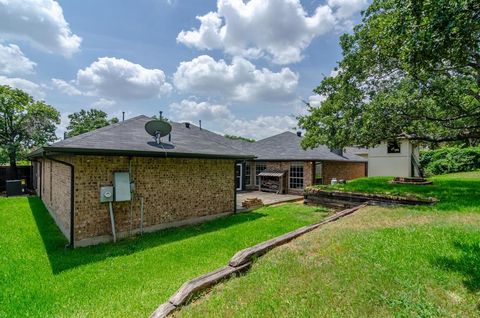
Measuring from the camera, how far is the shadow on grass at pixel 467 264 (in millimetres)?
3072

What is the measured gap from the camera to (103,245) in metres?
6.54

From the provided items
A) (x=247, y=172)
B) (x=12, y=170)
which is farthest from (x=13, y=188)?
(x=247, y=172)

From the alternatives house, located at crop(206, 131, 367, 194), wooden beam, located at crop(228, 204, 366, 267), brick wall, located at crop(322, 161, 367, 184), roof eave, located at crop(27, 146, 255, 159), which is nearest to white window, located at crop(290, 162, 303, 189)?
house, located at crop(206, 131, 367, 194)

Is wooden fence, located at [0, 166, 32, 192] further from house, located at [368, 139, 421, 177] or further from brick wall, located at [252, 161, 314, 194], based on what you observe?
house, located at [368, 139, 421, 177]

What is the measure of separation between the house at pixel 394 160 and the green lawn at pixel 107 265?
1584 centimetres

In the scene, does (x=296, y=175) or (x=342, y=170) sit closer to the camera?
(x=296, y=175)

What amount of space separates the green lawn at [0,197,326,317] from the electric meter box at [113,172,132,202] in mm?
1237

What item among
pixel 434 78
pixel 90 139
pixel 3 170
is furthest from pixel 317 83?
pixel 3 170

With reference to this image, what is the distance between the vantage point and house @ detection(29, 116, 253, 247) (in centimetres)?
644

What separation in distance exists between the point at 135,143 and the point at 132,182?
1231 mm

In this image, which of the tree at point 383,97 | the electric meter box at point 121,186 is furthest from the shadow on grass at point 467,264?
the electric meter box at point 121,186

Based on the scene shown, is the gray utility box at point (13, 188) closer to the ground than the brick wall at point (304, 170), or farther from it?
closer to the ground

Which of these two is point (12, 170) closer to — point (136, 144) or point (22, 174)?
point (22, 174)

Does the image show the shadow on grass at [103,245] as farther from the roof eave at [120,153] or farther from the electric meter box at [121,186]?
the roof eave at [120,153]
